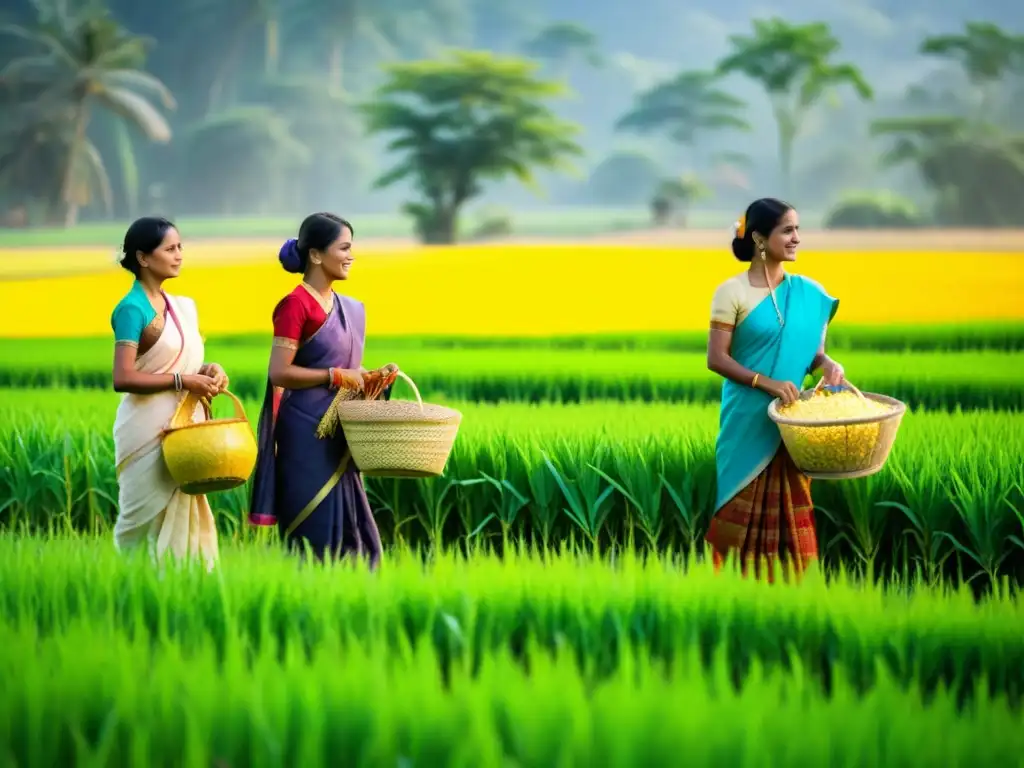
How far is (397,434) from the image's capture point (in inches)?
154

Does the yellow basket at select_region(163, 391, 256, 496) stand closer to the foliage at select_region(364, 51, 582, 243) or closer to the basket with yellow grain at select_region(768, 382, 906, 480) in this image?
the basket with yellow grain at select_region(768, 382, 906, 480)

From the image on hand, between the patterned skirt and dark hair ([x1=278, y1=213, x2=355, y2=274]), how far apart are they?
1.37m

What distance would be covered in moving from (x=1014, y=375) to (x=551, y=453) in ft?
16.1

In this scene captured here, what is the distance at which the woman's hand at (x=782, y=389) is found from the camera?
13.4 ft

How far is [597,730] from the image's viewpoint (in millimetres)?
2168

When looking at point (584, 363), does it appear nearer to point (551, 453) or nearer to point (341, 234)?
point (551, 453)

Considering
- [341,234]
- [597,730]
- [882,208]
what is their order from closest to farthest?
[597,730], [341,234], [882,208]

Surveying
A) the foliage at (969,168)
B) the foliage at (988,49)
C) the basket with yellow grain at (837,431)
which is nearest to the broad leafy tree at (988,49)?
the foliage at (988,49)

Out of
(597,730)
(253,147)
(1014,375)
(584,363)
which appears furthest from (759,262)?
(253,147)

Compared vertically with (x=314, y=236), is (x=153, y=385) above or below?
below

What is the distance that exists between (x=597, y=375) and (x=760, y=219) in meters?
5.78

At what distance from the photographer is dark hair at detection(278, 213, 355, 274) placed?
160 inches

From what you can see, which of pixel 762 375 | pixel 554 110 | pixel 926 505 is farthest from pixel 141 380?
pixel 554 110

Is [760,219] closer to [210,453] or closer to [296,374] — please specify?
[296,374]
